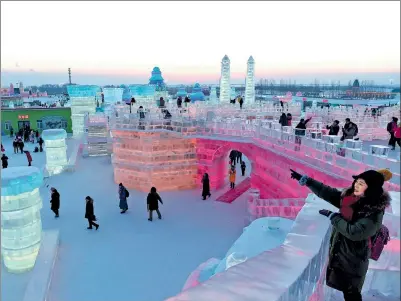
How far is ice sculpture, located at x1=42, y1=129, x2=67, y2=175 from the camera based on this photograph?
18.1m

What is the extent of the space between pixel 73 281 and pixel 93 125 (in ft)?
50.8

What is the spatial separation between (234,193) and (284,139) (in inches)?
172

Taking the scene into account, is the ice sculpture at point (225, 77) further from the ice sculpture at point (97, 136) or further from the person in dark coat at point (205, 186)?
the person in dark coat at point (205, 186)

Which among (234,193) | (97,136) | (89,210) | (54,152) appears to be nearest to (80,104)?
(97,136)

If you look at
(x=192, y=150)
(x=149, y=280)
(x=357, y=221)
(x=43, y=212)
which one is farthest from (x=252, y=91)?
(x=357, y=221)

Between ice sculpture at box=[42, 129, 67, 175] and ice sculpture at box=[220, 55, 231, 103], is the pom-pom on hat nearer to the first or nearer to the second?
ice sculpture at box=[42, 129, 67, 175]

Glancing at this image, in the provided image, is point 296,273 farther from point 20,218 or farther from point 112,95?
point 112,95

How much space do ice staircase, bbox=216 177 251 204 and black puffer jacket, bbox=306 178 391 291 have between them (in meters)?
10.5

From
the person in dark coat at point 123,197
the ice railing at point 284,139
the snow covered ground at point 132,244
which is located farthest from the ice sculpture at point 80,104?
the person in dark coat at point 123,197

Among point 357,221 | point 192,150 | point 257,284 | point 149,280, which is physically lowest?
point 149,280

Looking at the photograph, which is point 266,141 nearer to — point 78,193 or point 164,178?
point 164,178

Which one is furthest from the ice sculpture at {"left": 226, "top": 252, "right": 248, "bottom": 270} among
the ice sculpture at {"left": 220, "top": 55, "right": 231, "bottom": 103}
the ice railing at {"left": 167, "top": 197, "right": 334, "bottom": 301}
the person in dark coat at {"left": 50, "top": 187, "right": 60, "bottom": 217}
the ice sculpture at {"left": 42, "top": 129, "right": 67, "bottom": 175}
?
the ice sculpture at {"left": 220, "top": 55, "right": 231, "bottom": 103}

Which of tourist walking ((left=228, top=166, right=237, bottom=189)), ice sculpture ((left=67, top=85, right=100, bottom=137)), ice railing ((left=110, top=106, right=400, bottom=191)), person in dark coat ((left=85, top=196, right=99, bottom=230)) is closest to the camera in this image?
ice railing ((left=110, top=106, right=400, bottom=191))

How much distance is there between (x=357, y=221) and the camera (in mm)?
2549
